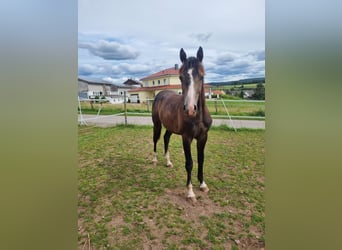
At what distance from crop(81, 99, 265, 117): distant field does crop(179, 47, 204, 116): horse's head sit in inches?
10.6

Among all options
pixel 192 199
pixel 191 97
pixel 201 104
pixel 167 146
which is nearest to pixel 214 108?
pixel 201 104

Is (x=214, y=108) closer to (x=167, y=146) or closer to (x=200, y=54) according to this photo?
(x=200, y=54)

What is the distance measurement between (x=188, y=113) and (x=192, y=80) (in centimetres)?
18

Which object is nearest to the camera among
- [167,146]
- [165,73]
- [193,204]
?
[193,204]

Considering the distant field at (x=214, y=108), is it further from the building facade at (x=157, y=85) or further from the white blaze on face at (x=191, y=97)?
the white blaze on face at (x=191, y=97)

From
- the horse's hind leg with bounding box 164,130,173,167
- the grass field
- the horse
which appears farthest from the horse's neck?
the horse's hind leg with bounding box 164,130,173,167

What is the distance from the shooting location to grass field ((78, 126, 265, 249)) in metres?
0.90

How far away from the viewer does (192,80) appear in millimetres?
962

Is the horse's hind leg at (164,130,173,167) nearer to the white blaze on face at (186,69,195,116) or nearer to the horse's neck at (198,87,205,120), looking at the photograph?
the horse's neck at (198,87,205,120)
